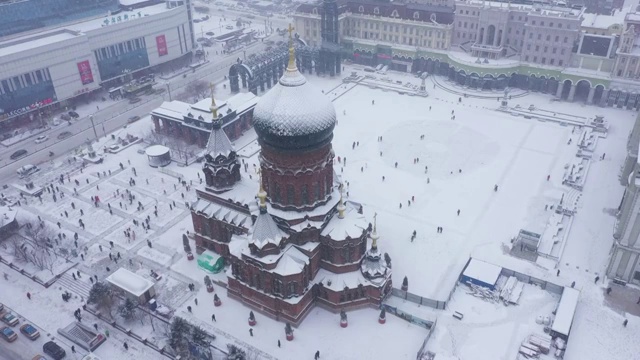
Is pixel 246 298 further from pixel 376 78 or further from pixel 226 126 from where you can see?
pixel 376 78

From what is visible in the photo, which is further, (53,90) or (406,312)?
(53,90)

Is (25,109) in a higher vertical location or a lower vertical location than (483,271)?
higher

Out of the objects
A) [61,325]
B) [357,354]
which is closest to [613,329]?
[357,354]

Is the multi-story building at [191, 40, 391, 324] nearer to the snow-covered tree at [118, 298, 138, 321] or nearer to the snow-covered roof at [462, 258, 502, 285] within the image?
the snow-covered roof at [462, 258, 502, 285]

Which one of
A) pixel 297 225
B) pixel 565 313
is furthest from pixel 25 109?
pixel 565 313

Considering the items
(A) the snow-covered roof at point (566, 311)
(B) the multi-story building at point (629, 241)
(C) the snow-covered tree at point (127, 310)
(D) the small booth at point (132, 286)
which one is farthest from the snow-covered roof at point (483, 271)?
(C) the snow-covered tree at point (127, 310)

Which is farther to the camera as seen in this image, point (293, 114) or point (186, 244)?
point (186, 244)

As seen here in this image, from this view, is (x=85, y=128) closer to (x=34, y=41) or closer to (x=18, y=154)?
(x=18, y=154)
